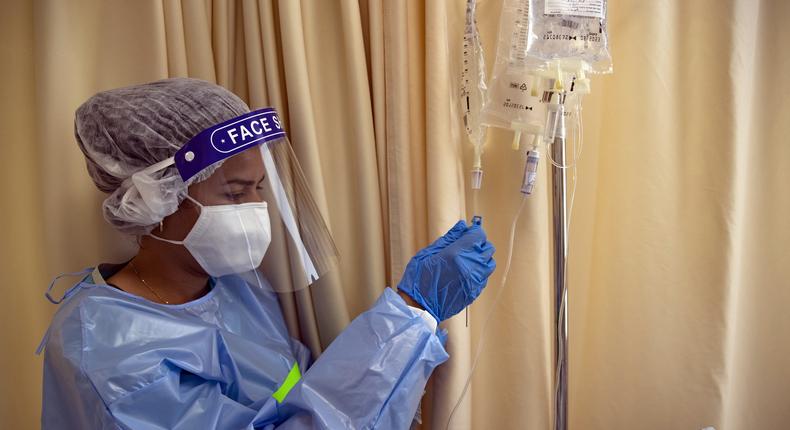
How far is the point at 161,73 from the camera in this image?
121 centimetres

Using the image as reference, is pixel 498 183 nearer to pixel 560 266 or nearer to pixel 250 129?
pixel 560 266

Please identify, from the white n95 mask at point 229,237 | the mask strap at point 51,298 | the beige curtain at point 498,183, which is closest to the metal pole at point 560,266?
the beige curtain at point 498,183

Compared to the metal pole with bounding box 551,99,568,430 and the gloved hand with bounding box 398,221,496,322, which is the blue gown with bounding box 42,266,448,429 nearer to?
the gloved hand with bounding box 398,221,496,322

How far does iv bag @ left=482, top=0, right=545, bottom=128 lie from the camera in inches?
41.7

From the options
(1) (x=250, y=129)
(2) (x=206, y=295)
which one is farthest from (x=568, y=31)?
(2) (x=206, y=295)

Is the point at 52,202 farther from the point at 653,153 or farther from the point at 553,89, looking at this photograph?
the point at 653,153

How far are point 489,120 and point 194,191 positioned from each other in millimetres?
604

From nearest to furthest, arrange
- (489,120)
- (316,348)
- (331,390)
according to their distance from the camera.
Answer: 1. (331,390)
2. (489,120)
3. (316,348)

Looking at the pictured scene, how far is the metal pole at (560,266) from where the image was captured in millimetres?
1070

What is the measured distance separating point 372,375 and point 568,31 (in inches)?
27.9

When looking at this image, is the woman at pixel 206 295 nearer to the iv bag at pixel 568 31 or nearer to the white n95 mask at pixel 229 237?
the white n95 mask at pixel 229 237

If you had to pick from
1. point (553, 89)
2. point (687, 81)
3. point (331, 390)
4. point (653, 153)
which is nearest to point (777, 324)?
point (653, 153)

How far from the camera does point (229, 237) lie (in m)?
1.04

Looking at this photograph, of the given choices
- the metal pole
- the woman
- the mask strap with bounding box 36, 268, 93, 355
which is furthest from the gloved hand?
the mask strap with bounding box 36, 268, 93, 355
